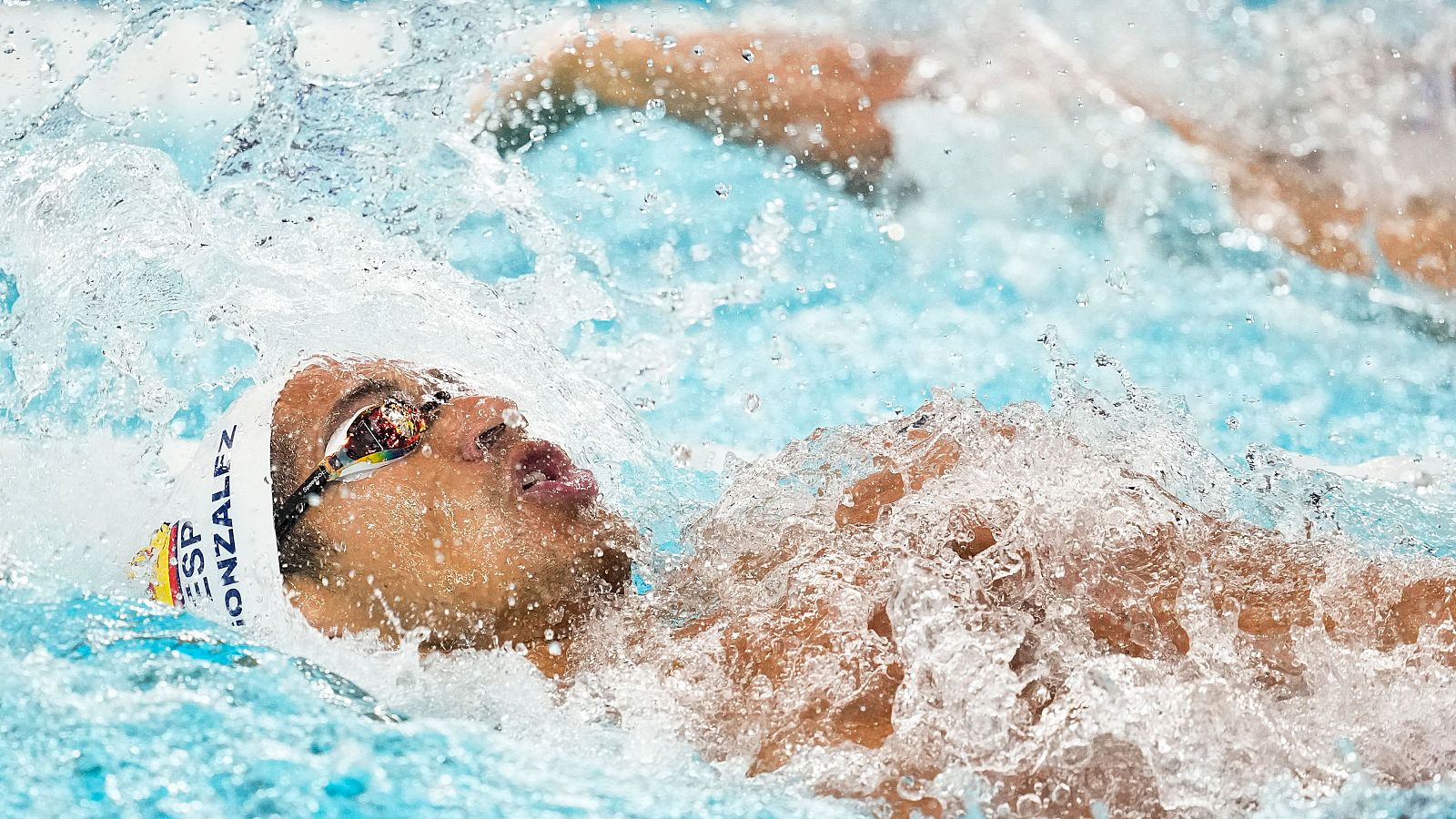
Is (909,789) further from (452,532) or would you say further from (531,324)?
(531,324)

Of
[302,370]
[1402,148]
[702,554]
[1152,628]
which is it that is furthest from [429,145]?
[1402,148]

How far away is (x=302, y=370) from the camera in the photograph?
163 cm

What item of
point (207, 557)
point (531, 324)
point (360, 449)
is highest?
point (360, 449)

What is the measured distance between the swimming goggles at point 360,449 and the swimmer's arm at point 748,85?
1183mm

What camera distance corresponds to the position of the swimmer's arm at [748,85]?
99.0 inches

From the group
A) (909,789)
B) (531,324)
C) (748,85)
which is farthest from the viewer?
(748,85)

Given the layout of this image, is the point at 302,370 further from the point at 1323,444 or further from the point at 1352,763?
the point at 1323,444

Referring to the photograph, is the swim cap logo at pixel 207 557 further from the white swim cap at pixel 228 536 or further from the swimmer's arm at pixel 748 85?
the swimmer's arm at pixel 748 85

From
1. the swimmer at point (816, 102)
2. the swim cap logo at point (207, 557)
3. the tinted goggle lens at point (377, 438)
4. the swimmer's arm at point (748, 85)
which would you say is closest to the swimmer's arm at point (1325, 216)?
the swimmer at point (816, 102)

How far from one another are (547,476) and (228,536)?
0.41 meters

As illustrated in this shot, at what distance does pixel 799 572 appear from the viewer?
4.77ft

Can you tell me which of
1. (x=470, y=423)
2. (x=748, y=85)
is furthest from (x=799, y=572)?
(x=748, y=85)

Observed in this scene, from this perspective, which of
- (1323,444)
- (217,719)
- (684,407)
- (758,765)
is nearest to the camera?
(217,719)

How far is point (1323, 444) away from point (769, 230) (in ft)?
4.99
